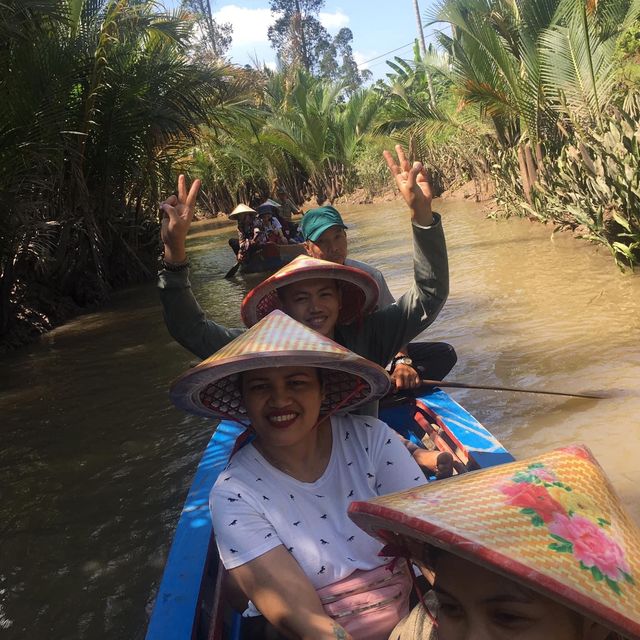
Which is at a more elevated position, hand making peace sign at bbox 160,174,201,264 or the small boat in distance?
hand making peace sign at bbox 160,174,201,264

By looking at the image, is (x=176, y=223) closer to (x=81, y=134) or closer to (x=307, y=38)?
(x=81, y=134)

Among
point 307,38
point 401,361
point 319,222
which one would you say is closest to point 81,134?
point 319,222

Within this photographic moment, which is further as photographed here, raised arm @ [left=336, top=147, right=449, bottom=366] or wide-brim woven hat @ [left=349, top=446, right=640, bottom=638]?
raised arm @ [left=336, top=147, right=449, bottom=366]

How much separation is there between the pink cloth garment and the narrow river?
1.45 meters

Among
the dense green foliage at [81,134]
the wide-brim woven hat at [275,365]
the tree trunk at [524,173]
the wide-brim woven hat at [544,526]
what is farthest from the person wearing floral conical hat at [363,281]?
the tree trunk at [524,173]

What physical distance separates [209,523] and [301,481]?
751 millimetres

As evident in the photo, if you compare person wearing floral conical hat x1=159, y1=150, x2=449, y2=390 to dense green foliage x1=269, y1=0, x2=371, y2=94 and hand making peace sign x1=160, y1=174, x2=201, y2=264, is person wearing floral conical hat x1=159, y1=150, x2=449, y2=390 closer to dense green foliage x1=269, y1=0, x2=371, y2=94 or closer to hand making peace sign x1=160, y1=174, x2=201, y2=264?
hand making peace sign x1=160, y1=174, x2=201, y2=264

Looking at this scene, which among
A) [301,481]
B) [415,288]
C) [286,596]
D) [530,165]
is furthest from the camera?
[530,165]

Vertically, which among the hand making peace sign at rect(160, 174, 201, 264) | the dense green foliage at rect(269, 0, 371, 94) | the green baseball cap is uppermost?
the dense green foliage at rect(269, 0, 371, 94)

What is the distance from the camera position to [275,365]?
1.83m

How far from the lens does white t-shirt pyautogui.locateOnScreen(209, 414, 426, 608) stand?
5.82ft

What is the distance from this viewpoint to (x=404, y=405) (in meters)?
3.77

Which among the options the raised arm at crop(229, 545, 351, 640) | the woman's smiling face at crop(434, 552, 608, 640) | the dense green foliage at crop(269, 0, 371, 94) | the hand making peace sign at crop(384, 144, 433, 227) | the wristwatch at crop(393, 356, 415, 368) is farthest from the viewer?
the dense green foliage at crop(269, 0, 371, 94)

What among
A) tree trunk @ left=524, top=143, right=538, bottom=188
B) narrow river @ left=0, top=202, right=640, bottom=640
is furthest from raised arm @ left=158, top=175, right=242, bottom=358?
tree trunk @ left=524, top=143, right=538, bottom=188
